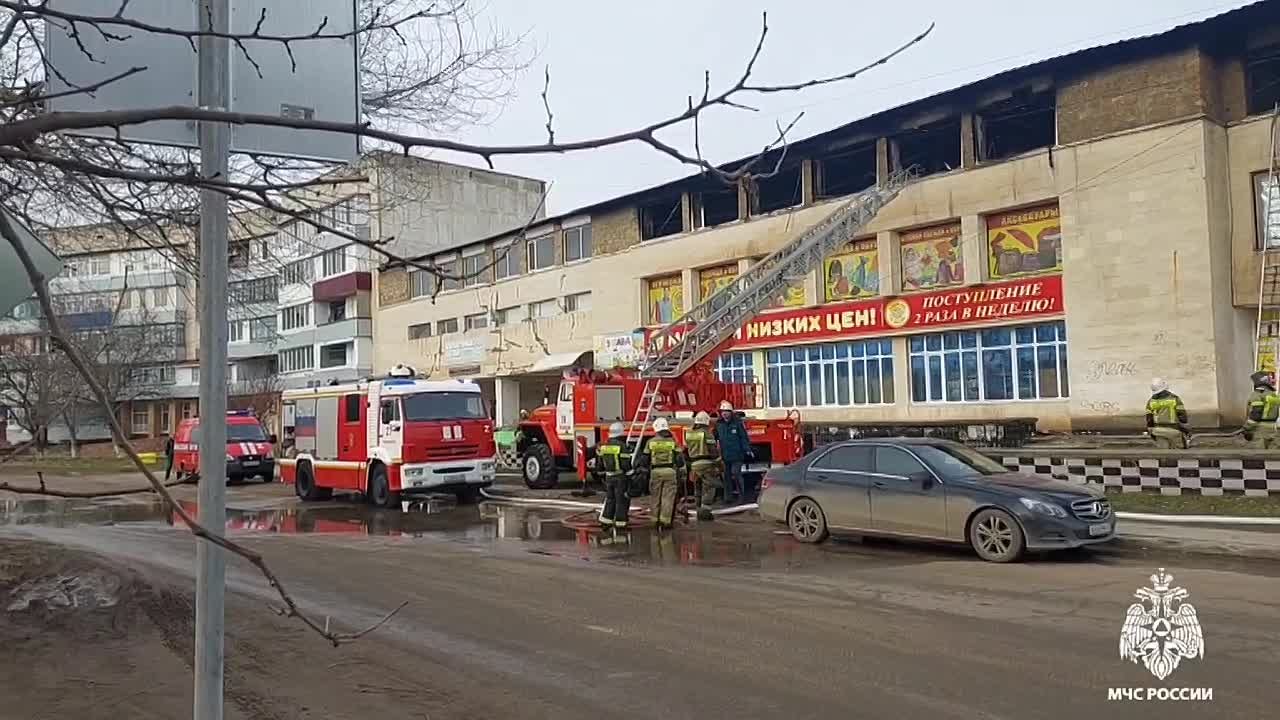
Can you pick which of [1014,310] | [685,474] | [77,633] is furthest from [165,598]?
[1014,310]

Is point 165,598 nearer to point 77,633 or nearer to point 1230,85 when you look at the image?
point 77,633

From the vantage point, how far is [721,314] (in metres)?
21.4

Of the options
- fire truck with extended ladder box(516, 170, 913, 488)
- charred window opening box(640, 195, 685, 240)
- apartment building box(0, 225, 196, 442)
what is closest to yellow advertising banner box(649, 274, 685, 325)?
charred window opening box(640, 195, 685, 240)

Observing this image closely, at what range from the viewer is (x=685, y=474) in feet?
51.5

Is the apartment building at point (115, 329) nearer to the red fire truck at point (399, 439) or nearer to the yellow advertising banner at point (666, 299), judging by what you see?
the red fire truck at point (399, 439)

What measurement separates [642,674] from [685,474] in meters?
9.46

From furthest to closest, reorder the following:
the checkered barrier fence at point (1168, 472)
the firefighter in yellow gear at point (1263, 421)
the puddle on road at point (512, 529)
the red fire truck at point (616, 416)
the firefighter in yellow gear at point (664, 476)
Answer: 1. the red fire truck at point (616, 416)
2. the firefighter in yellow gear at point (1263, 421)
3. the firefighter in yellow gear at point (664, 476)
4. the checkered barrier fence at point (1168, 472)
5. the puddle on road at point (512, 529)

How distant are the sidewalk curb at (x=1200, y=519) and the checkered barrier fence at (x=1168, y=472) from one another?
4.10ft

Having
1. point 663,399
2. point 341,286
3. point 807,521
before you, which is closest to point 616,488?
point 807,521

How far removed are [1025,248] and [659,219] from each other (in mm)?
16107

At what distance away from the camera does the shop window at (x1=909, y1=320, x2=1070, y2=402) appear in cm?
2797

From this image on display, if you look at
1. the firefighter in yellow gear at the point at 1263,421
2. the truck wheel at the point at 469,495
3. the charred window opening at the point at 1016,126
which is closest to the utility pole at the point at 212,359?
the firefighter in yellow gear at the point at 1263,421

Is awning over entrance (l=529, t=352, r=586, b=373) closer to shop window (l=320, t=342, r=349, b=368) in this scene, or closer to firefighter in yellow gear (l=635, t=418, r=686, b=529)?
shop window (l=320, t=342, r=349, b=368)

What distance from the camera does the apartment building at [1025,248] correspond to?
24.9m
